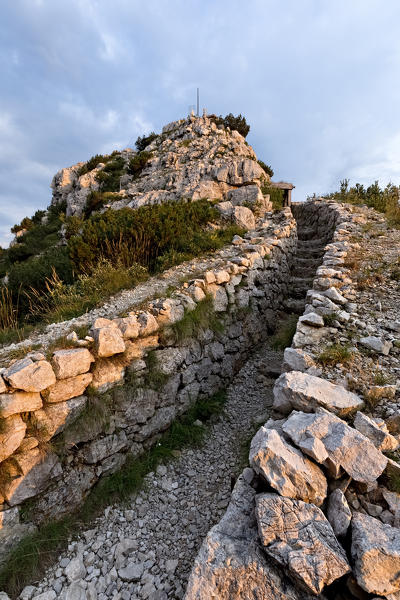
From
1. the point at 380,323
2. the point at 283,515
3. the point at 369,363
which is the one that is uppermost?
the point at 380,323

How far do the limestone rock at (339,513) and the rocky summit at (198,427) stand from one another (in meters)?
0.01

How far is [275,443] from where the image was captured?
2.39 metres

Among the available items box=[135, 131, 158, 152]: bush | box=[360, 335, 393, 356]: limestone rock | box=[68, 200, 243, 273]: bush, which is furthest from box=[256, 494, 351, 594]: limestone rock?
box=[135, 131, 158, 152]: bush

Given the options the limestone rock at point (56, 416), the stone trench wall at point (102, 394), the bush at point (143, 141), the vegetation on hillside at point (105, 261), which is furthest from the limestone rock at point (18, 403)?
the bush at point (143, 141)

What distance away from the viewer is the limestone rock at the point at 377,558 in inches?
67.4

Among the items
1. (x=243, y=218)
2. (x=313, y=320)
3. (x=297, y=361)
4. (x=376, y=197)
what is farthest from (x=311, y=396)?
(x=376, y=197)

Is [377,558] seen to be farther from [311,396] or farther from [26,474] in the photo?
[26,474]

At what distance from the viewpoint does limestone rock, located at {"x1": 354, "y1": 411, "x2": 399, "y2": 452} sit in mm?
2482

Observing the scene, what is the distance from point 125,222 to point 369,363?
688cm

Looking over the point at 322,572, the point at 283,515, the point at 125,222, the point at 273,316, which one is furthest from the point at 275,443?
the point at 125,222

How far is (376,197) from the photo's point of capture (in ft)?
41.1

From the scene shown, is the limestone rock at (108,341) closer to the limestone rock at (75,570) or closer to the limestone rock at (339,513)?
the limestone rock at (75,570)

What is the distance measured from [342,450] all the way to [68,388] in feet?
9.63

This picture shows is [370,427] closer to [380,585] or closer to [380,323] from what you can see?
[380,585]
